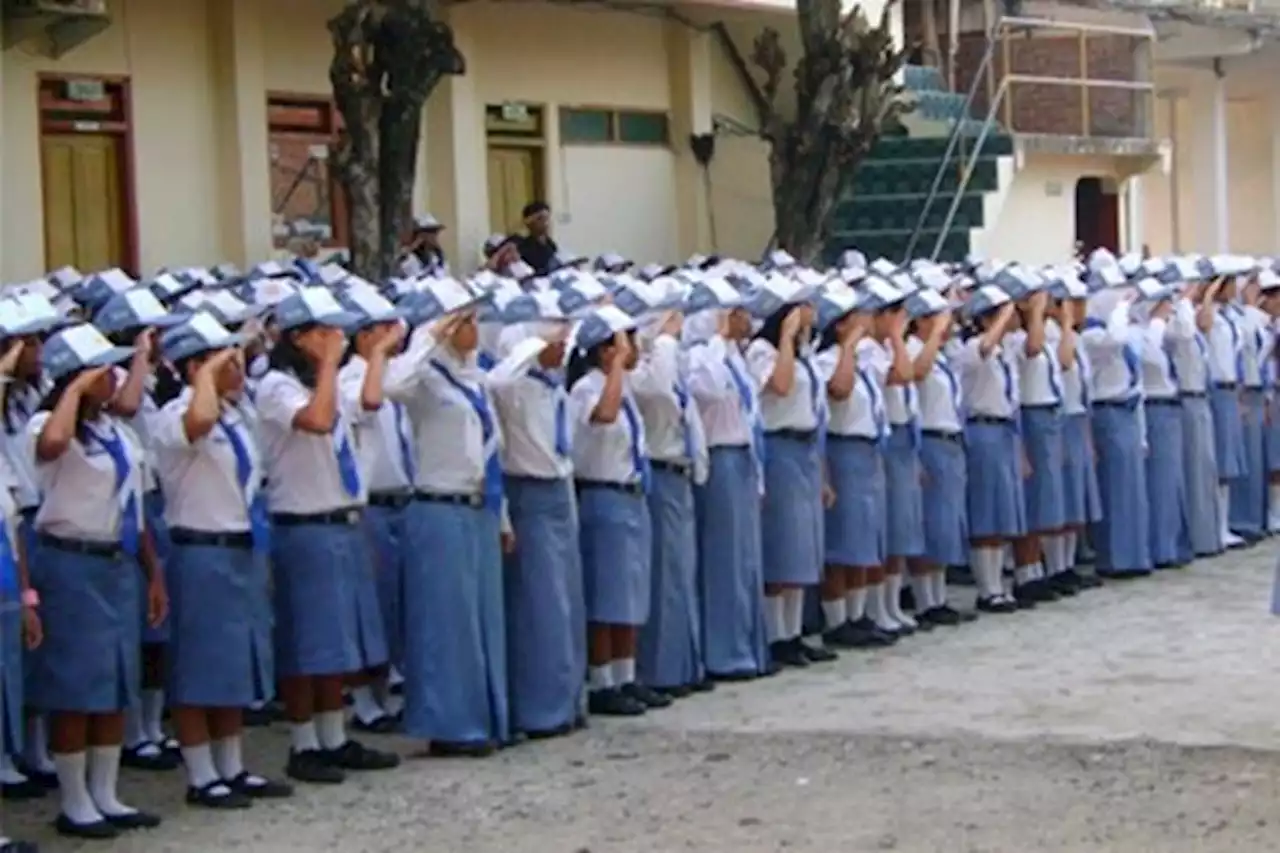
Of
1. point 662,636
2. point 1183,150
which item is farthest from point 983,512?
point 1183,150

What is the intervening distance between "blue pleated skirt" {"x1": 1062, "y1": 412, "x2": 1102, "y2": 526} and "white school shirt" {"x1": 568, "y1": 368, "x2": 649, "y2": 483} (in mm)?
4498

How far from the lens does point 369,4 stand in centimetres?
1838

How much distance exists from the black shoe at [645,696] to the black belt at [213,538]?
Answer: 8.64 feet

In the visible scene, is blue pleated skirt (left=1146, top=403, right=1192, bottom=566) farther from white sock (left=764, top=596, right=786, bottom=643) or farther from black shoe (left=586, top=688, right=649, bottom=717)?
black shoe (left=586, top=688, right=649, bottom=717)

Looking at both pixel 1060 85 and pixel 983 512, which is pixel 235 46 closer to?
pixel 983 512

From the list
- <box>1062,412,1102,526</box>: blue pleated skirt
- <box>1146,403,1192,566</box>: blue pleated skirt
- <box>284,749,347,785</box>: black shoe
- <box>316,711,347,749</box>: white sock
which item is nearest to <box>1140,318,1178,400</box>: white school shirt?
<box>1146,403,1192,566</box>: blue pleated skirt

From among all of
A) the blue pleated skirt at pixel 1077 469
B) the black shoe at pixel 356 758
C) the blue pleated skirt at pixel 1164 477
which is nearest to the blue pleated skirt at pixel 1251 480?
the blue pleated skirt at pixel 1164 477

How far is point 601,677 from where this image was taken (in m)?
12.1

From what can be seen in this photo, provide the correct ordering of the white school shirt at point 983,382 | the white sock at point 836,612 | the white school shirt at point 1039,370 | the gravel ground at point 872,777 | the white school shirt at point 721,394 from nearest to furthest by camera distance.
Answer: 1. the gravel ground at point 872,777
2. the white school shirt at point 721,394
3. the white sock at point 836,612
4. the white school shirt at point 983,382
5. the white school shirt at point 1039,370

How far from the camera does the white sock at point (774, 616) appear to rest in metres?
13.3

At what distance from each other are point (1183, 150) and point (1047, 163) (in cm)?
883

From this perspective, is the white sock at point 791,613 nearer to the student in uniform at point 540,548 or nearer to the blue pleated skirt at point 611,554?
the blue pleated skirt at point 611,554

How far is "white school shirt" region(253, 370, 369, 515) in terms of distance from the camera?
10328 mm

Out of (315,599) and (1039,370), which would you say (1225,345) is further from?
(315,599)
